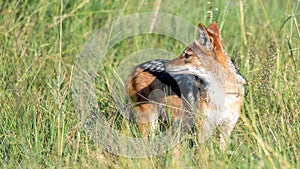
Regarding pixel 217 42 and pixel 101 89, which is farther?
pixel 101 89

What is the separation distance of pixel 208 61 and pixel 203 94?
260 mm

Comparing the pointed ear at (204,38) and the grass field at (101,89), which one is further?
the pointed ear at (204,38)

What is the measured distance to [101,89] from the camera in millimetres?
6047

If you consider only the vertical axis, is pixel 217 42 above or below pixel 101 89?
above

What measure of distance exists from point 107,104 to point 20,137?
1.12 m

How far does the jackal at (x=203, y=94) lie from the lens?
5035 mm

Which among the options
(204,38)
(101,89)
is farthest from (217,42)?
(101,89)

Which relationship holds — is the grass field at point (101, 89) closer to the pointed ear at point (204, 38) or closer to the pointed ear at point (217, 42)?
the pointed ear at point (217, 42)

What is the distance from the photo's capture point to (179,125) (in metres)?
5.05

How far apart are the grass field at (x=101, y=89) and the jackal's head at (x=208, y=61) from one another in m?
0.34

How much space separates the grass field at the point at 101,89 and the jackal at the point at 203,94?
18 centimetres

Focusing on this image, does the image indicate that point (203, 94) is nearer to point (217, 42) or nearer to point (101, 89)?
point (217, 42)

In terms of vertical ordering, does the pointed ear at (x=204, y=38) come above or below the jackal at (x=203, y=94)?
above

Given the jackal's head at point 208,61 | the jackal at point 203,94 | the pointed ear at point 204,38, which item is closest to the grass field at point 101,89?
the jackal at point 203,94
